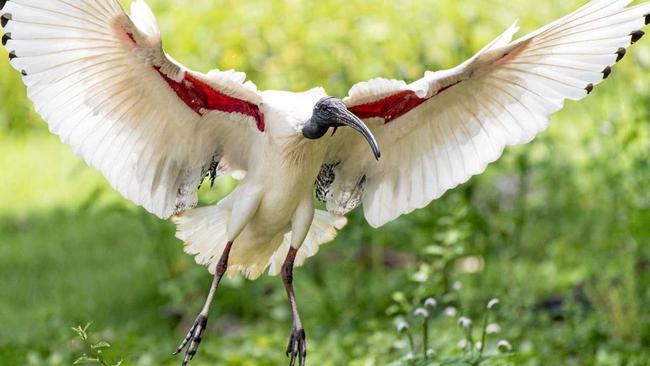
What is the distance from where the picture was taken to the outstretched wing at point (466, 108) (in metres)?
4.10

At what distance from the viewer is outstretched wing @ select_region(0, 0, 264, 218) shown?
148 inches

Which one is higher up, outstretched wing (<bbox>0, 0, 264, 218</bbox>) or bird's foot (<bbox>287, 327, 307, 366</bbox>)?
outstretched wing (<bbox>0, 0, 264, 218</bbox>)

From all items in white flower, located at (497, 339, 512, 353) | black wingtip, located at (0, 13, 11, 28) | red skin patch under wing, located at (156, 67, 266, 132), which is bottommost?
white flower, located at (497, 339, 512, 353)

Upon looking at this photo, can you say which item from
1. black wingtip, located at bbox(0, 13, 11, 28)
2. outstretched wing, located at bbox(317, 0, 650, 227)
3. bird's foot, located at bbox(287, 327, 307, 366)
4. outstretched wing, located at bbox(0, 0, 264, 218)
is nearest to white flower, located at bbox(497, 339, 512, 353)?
outstretched wing, located at bbox(317, 0, 650, 227)

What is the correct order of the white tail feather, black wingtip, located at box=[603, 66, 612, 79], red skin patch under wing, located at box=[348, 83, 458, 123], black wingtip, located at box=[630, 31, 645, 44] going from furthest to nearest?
the white tail feather
red skin patch under wing, located at box=[348, 83, 458, 123]
black wingtip, located at box=[603, 66, 612, 79]
black wingtip, located at box=[630, 31, 645, 44]

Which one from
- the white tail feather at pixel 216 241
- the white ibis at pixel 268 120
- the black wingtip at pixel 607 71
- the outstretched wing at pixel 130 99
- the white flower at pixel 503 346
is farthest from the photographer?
the white tail feather at pixel 216 241

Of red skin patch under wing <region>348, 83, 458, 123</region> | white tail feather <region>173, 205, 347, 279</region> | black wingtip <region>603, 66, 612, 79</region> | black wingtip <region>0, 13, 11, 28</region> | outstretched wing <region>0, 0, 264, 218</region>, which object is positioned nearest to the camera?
black wingtip <region>0, 13, 11, 28</region>

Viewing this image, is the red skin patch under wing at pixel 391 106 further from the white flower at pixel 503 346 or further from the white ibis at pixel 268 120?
the white flower at pixel 503 346

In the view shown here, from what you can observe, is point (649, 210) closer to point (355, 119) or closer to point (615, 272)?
point (615, 272)

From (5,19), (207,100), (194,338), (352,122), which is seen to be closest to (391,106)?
(352,122)

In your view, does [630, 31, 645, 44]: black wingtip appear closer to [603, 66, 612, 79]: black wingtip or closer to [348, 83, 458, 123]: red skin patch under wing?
[603, 66, 612, 79]: black wingtip

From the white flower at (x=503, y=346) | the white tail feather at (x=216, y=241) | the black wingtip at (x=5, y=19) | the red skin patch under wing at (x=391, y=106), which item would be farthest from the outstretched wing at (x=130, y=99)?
the white flower at (x=503, y=346)

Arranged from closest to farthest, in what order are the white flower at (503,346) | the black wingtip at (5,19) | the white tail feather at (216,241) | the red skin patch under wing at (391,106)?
the black wingtip at (5,19) < the red skin patch under wing at (391,106) < the white flower at (503,346) < the white tail feather at (216,241)

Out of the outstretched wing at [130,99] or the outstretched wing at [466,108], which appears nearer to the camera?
the outstretched wing at [130,99]
